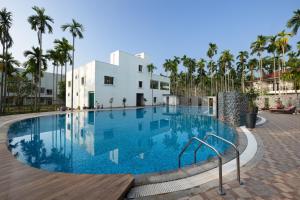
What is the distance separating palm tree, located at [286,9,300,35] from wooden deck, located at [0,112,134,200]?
35.4 m

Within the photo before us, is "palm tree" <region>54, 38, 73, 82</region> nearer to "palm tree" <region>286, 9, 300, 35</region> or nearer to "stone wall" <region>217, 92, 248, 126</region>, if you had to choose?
"stone wall" <region>217, 92, 248, 126</region>

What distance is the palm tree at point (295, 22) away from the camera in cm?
2575

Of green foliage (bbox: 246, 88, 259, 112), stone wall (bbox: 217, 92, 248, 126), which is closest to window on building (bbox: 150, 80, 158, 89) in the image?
stone wall (bbox: 217, 92, 248, 126)

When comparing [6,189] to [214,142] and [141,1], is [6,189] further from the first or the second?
[141,1]

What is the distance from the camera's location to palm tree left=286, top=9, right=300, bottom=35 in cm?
2575

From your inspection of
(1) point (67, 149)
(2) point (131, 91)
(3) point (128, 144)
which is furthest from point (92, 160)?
(2) point (131, 91)

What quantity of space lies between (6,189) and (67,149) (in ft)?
14.7

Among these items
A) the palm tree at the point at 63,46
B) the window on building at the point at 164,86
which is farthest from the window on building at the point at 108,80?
the window on building at the point at 164,86

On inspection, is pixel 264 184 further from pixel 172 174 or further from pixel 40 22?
pixel 40 22

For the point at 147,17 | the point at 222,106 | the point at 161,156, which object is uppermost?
the point at 147,17

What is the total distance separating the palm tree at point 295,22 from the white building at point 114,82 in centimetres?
2734

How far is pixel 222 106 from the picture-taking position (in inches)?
539

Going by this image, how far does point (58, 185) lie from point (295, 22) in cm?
3691

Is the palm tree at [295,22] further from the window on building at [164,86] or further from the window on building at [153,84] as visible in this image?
the window on building at [164,86]
